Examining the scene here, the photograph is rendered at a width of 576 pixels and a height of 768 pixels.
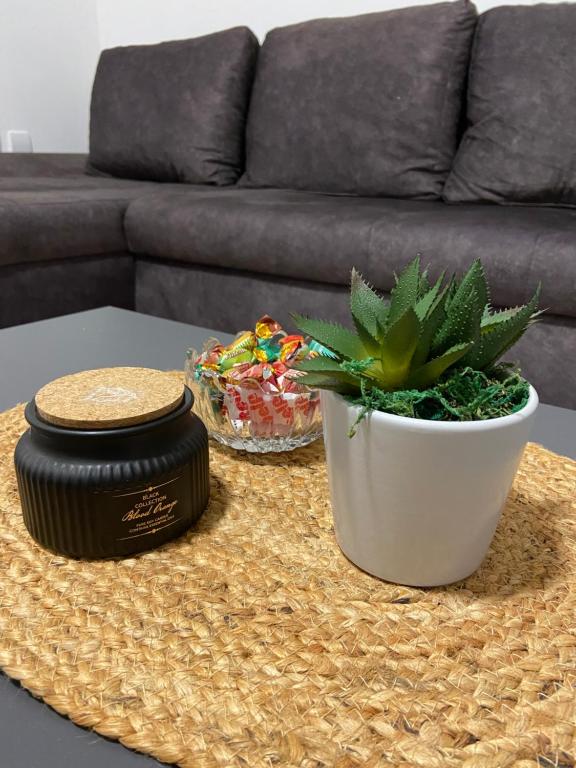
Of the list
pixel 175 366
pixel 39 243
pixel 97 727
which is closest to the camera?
pixel 97 727

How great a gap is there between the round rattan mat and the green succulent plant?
0.47 feet

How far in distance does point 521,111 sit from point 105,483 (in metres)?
1.63

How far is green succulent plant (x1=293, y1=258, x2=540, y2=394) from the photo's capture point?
40cm

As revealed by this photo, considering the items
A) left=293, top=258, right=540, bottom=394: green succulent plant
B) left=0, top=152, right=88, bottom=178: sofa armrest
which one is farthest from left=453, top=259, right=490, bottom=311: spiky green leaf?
left=0, top=152, right=88, bottom=178: sofa armrest

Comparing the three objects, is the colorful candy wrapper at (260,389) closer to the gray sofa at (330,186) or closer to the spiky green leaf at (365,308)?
the spiky green leaf at (365,308)

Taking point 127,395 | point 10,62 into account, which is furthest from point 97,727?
point 10,62

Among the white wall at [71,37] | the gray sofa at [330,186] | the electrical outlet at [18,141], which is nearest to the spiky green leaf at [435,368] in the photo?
the gray sofa at [330,186]

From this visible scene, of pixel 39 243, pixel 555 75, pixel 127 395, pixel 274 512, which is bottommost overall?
pixel 39 243

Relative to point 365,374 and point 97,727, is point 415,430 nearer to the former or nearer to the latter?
point 365,374

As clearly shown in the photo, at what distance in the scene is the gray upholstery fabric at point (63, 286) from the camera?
177 cm

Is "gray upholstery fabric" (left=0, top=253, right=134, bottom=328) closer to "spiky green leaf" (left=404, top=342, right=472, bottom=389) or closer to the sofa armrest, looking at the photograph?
the sofa armrest

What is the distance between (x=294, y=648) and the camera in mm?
389

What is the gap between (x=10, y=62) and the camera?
2.80 metres

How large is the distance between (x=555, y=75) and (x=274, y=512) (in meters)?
1.55
